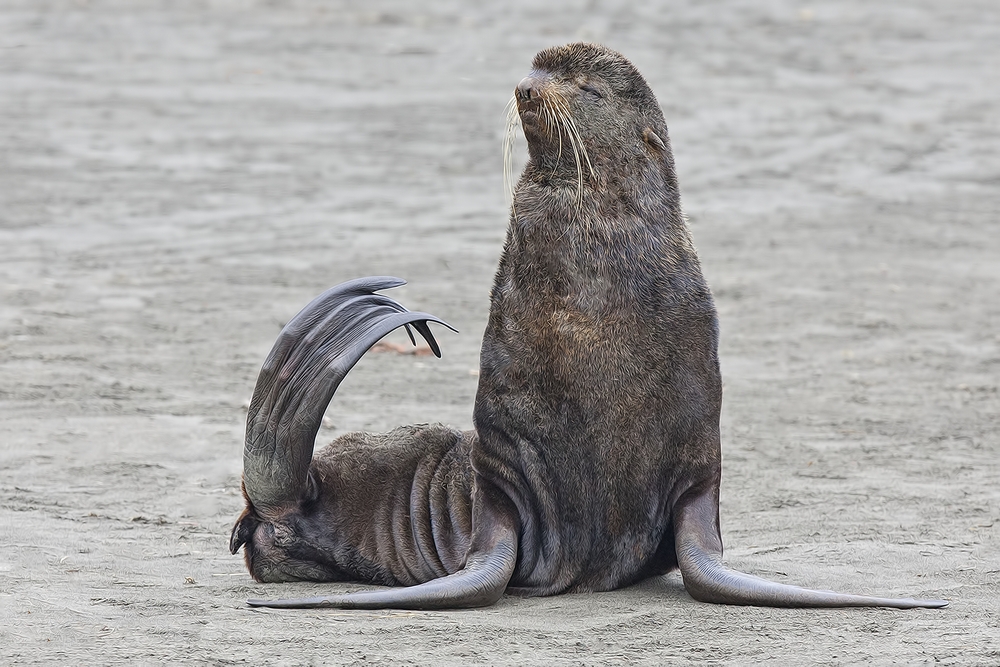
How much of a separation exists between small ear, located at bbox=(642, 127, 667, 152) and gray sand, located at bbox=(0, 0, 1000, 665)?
53.7 inches

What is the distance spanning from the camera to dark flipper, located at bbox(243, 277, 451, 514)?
4.87 meters

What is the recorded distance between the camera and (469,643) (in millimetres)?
3928

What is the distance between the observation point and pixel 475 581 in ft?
14.5

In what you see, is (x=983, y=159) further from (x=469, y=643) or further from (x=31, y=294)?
(x=469, y=643)

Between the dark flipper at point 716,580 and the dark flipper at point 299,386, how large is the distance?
100 centimetres

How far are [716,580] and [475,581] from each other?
0.68 metres

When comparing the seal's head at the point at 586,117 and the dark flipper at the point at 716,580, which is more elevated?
the seal's head at the point at 586,117

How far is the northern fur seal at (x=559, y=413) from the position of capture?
462cm

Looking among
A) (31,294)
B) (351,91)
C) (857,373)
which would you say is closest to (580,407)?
(857,373)

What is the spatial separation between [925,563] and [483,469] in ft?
4.85

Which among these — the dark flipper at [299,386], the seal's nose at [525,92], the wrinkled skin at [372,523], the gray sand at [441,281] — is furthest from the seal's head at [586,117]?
the gray sand at [441,281]

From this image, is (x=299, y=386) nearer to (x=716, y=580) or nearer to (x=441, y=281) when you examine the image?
(x=716, y=580)

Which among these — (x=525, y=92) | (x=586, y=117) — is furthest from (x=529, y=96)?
(x=586, y=117)

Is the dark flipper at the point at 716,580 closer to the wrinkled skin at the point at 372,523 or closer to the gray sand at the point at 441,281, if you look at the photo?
the gray sand at the point at 441,281
